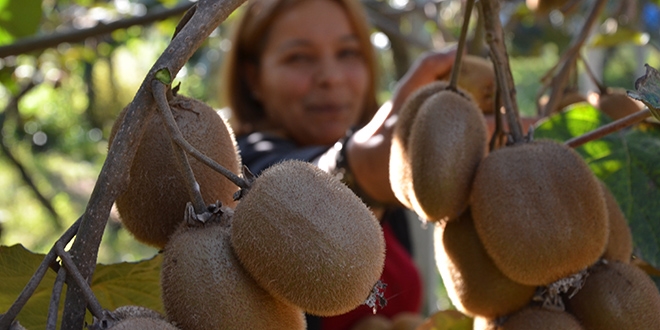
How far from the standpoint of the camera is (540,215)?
73cm

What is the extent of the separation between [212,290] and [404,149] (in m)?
0.38

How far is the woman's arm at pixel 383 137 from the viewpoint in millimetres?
1377

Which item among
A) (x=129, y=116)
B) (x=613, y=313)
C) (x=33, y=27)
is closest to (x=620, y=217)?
(x=613, y=313)

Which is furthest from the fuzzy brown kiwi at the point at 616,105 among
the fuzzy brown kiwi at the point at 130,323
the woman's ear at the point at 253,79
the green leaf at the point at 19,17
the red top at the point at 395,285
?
the woman's ear at the point at 253,79

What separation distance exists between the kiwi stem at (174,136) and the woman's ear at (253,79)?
199 cm

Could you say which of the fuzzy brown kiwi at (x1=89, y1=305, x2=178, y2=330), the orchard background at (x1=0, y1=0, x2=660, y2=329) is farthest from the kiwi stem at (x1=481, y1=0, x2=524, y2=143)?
the fuzzy brown kiwi at (x1=89, y1=305, x2=178, y2=330)

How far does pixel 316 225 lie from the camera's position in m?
0.59

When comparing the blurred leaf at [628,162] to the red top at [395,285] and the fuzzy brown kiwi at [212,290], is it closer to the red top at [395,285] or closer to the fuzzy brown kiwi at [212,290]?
the fuzzy brown kiwi at [212,290]

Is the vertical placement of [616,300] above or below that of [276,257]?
below

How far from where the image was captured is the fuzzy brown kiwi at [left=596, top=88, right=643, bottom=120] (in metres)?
1.19

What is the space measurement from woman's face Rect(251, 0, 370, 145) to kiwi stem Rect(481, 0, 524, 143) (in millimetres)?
1368

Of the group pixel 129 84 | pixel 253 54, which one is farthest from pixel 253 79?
pixel 129 84

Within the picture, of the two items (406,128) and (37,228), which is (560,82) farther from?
(37,228)

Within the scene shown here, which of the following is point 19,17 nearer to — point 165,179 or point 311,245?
point 165,179
